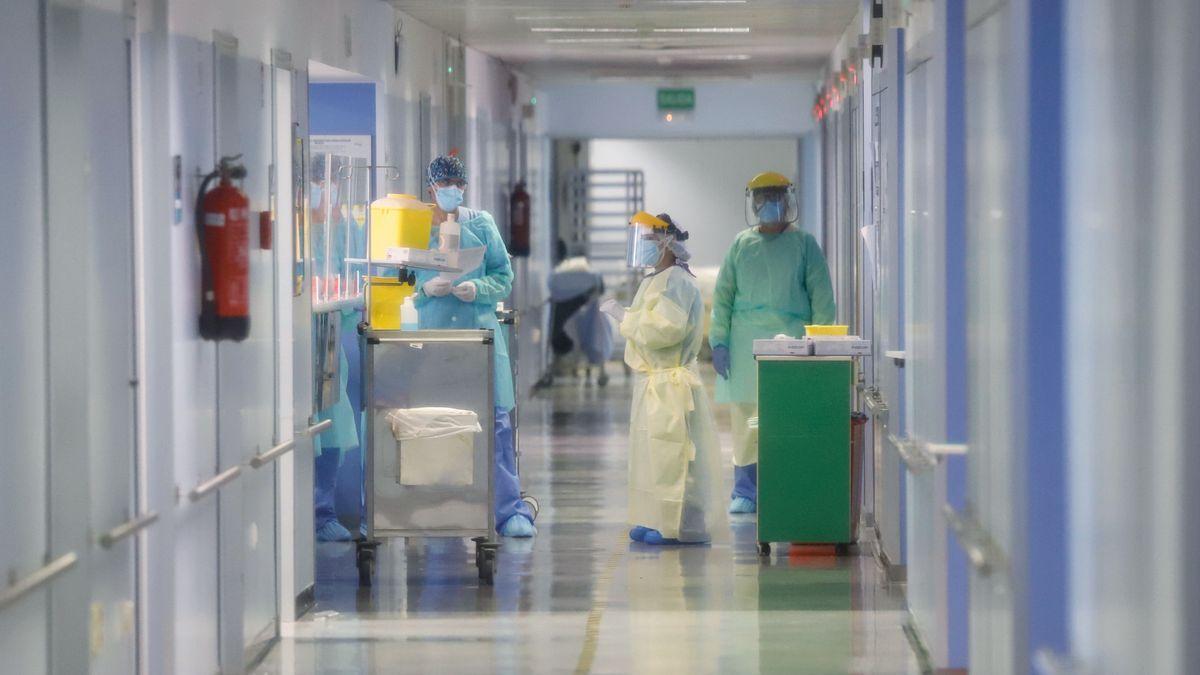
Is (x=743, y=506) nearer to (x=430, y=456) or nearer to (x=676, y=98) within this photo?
(x=430, y=456)

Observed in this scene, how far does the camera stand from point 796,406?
7.56 m

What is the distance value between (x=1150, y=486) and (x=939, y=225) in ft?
7.23

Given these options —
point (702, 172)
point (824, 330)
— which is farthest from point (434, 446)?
point (702, 172)

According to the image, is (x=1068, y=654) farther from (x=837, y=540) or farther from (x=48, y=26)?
(x=837, y=540)

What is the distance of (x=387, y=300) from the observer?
7.96 meters

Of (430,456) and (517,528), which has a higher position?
(430,456)

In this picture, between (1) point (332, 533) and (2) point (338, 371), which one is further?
(1) point (332, 533)

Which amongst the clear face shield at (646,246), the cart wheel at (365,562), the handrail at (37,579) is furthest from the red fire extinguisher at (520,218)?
the handrail at (37,579)

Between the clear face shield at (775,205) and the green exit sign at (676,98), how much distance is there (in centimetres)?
895

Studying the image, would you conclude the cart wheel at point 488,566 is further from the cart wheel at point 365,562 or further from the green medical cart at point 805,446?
the green medical cart at point 805,446

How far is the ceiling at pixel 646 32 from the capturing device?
31.4 ft

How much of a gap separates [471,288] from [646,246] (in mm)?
864

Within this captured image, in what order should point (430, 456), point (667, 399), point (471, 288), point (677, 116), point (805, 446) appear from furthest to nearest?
point (677, 116), point (667, 399), point (471, 288), point (805, 446), point (430, 456)

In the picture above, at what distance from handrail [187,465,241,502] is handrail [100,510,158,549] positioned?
0.32m
